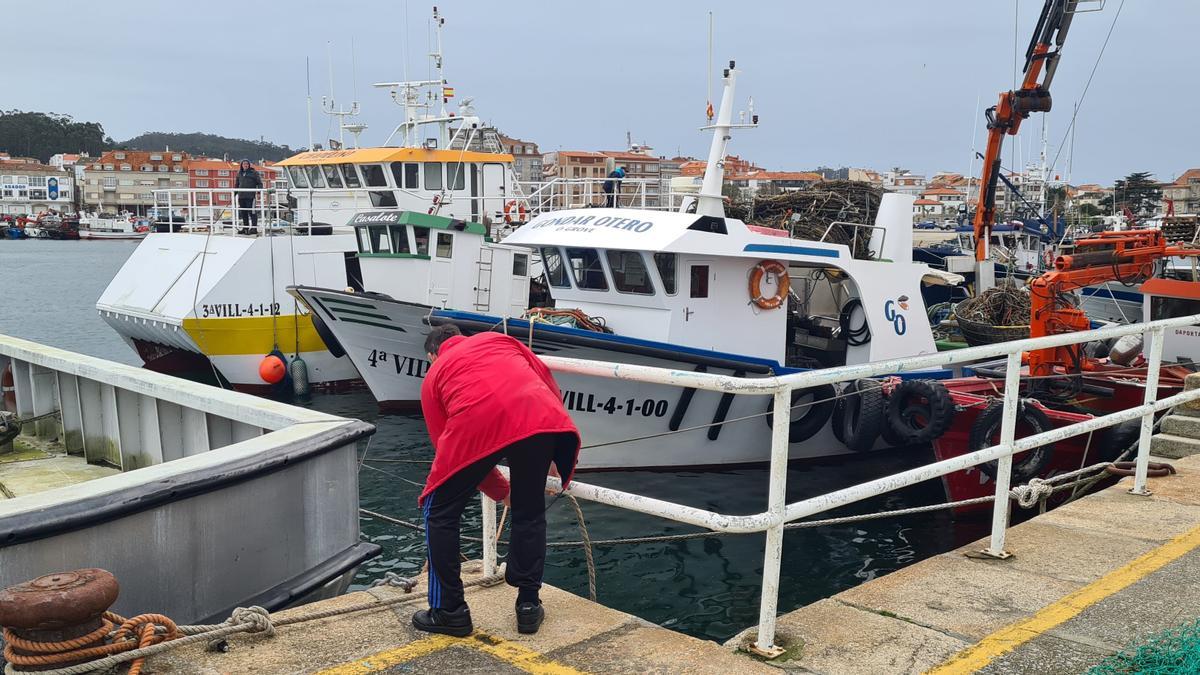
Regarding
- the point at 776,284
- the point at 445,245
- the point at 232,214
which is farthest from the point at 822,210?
the point at 232,214

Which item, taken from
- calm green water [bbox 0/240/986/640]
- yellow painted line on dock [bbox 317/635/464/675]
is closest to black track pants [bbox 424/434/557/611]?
yellow painted line on dock [bbox 317/635/464/675]

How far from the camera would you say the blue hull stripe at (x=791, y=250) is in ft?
34.7

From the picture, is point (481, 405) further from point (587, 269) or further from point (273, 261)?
point (273, 261)

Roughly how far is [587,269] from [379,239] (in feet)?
20.4

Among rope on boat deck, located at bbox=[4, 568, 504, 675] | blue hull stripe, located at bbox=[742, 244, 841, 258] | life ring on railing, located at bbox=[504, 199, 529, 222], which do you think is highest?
life ring on railing, located at bbox=[504, 199, 529, 222]

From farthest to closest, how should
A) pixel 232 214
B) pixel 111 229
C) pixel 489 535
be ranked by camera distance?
pixel 111 229 < pixel 232 214 < pixel 489 535

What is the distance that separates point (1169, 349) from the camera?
1248 cm

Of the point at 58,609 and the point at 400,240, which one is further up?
the point at 400,240

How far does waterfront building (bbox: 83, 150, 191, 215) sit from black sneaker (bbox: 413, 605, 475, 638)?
146 metres

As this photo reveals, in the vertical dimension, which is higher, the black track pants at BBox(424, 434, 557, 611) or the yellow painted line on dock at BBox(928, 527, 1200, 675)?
the black track pants at BBox(424, 434, 557, 611)

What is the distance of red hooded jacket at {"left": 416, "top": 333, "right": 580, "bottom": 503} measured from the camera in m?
3.30

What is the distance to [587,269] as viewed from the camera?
11.3m

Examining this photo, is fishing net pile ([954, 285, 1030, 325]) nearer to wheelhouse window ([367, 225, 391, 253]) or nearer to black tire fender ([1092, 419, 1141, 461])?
black tire fender ([1092, 419, 1141, 461])

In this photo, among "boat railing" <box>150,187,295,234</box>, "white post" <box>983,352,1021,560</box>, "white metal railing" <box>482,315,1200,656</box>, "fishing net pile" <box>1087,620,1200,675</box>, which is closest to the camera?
"fishing net pile" <box>1087,620,1200,675</box>
